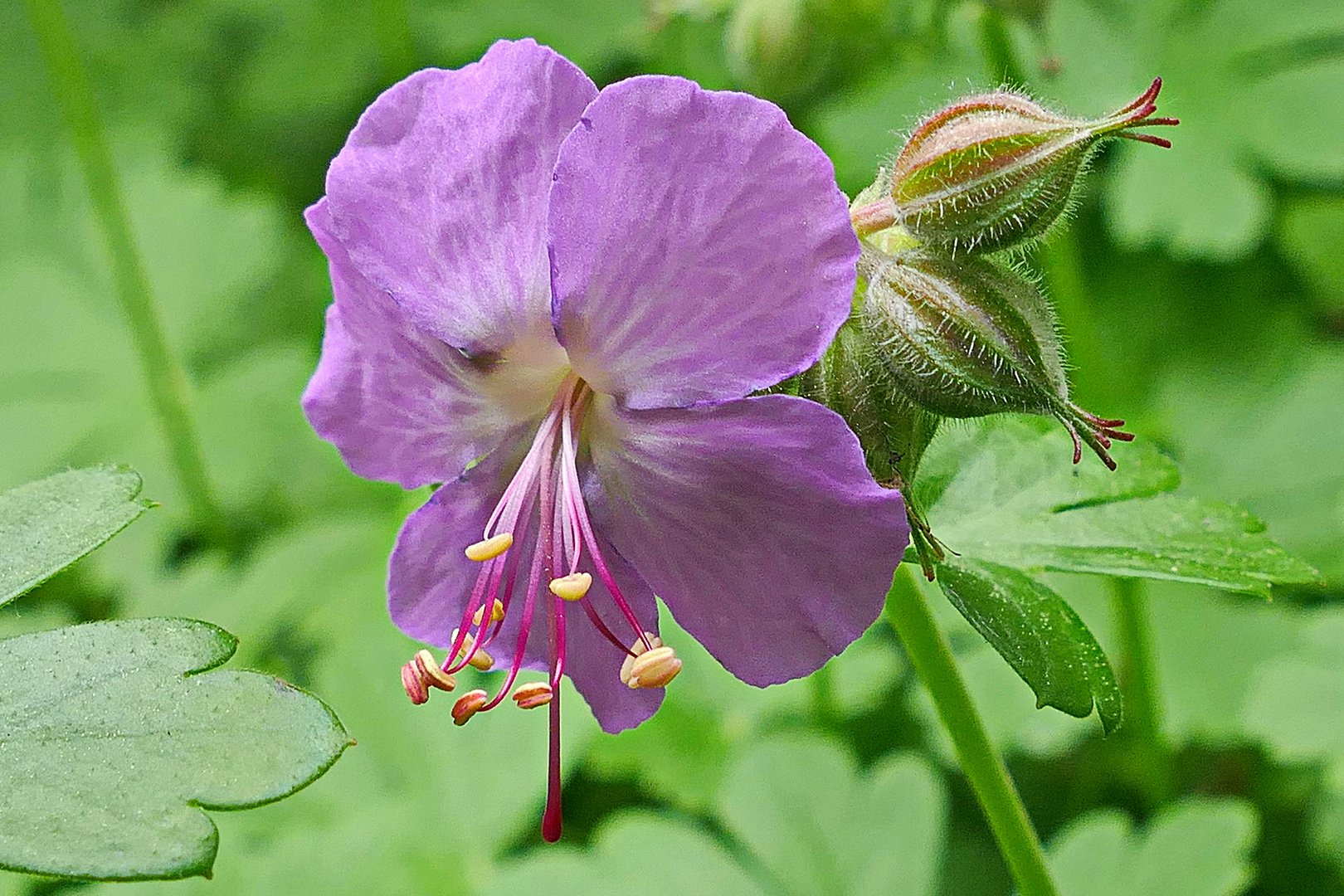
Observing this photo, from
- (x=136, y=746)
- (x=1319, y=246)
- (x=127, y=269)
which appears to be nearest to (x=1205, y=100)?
(x=1319, y=246)

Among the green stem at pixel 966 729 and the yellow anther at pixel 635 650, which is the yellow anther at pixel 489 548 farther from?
the green stem at pixel 966 729

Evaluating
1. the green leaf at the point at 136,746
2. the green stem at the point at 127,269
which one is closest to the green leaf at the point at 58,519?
the green leaf at the point at 136,746

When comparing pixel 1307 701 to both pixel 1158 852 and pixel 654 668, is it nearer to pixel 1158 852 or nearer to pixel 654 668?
pixel 1158 852

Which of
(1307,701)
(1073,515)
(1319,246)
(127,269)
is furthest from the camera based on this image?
(127,269)

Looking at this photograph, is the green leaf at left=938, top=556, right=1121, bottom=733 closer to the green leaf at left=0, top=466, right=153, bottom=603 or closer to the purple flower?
the purple flower

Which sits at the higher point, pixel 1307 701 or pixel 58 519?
pixel 58 519

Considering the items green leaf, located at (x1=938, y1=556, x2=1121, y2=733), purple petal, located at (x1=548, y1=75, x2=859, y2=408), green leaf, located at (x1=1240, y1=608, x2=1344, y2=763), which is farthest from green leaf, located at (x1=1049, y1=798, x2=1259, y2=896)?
purple petal, located at (x1=548, y1=75, x2=859, y2=408)
